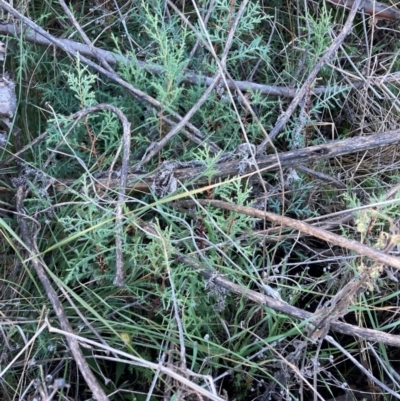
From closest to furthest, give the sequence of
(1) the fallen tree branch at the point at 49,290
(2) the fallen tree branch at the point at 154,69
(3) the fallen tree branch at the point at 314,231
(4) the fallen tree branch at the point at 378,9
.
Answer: (3) the fallen tree branch at the point at 314,231
(1) the fallen tree branch at the point at 49,290
(2) the fallen tree branch at the point at 154,69
(4) the fallen tree branch at the point at 378,9

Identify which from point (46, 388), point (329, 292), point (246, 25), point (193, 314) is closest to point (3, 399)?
point (46, 388)

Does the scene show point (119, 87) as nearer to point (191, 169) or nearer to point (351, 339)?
point (191, 169)

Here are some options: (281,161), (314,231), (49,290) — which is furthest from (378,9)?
(49,290)

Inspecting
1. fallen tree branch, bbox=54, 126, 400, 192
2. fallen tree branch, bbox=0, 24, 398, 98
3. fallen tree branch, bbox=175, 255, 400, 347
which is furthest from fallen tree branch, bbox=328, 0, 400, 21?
fallen tree branch, bbox=175, 255, 400, 347

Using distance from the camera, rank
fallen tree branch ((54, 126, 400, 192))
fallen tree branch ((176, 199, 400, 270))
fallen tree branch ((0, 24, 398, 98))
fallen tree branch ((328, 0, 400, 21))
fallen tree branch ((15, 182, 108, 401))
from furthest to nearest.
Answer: fallen tree branch ((328, 0, 400, 21)) → fallen tree branch ((0, 24, 398, 98)) → fallen tree branch ((54, 126, 400, 192)) → fallen tree branch ((15, 182, 108, 401)) → fallen tree branch ((176, 199, 400, 270))

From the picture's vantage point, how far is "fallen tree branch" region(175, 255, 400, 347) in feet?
3.84

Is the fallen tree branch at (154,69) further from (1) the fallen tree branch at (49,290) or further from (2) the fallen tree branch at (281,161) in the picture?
(1) the fallen tree branch at (49,290)

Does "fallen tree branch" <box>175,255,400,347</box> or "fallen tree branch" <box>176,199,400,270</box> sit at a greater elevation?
"fallen tree branch" <box>176,199,400,270</box>

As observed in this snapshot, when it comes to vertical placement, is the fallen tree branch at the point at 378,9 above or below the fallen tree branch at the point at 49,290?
above

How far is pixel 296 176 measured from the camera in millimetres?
1451

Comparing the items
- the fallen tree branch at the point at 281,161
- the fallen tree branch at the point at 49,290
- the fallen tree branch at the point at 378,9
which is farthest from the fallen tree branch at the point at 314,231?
the fallen tree branch at the point at 378,9

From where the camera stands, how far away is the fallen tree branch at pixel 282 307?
117cm

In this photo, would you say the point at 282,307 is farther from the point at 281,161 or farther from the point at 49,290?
the point at 49,290

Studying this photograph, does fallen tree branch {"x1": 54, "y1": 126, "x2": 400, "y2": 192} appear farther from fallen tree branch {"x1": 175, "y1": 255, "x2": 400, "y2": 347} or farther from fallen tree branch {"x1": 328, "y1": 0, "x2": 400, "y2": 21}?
fallen tree branch {"x1": 328, "y1": 0, "x2": 400, "y2": 21}
